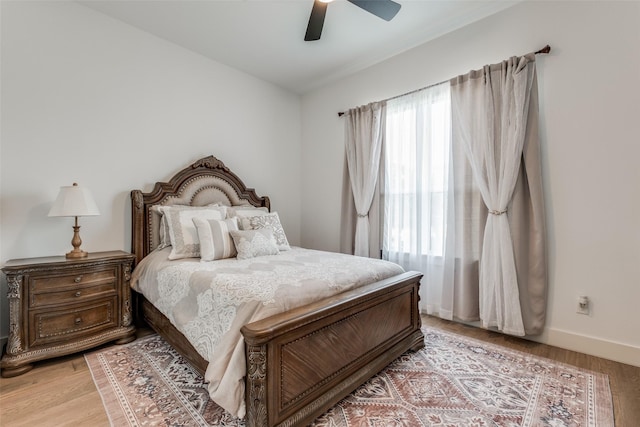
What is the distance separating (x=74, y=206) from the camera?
2.24m

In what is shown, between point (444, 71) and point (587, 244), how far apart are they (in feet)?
6.48

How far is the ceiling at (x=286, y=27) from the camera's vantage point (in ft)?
8.50

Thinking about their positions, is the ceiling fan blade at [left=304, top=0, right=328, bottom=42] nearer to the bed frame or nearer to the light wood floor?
the bed frame

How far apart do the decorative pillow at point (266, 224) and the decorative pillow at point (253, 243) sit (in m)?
0.18

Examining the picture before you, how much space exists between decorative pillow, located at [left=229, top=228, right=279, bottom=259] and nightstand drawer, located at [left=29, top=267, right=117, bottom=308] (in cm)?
102

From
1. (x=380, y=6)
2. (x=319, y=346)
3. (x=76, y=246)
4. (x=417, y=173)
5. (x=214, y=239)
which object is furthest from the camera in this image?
(x=417, y=173)

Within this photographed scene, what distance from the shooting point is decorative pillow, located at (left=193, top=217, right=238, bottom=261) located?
8.22 ft

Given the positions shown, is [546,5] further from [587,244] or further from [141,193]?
[141,193]

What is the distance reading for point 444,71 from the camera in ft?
9.67

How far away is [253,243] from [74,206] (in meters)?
1.38

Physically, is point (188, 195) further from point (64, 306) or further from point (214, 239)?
point (64, 306)

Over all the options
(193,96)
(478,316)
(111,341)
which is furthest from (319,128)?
(111,341)

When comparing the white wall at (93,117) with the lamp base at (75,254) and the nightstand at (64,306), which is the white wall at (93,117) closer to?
the lamp base at (75,254)

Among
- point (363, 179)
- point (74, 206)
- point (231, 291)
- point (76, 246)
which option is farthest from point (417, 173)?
point (76, 246)
